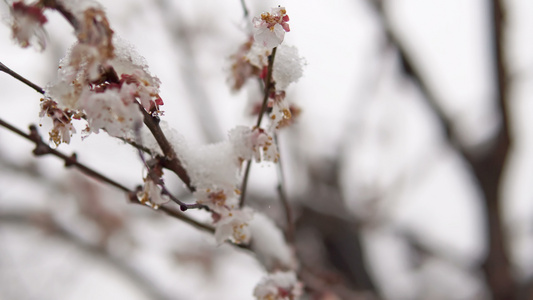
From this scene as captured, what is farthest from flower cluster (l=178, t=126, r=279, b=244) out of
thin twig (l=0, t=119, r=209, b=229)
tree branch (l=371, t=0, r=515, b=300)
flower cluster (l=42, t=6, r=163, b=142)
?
tree branch (l=371, t=0, r=515, b=300)

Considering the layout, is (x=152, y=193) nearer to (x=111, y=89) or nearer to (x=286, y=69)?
(x=111, y=89)

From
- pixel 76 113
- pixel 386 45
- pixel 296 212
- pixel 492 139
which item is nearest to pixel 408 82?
pixel 386 45

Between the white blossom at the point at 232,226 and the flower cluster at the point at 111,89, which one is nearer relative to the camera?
the flower cluster at the point at 111,89

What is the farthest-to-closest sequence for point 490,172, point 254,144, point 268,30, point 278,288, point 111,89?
point 490,172 → point 278,288 → point 254,144 → point 268,30 → point 111,89

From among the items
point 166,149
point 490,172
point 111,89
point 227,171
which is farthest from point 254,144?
point 490,172

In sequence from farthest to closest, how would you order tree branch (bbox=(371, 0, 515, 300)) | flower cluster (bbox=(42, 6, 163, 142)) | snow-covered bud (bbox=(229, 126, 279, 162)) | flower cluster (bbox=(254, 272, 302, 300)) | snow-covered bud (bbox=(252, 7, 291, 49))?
tree branch (bbox=(371, 0, 515, 300))
flower cluster (bbox=(254, 272, 302, 300))
snow-covered bud (bbox=(229, 126, 279, 162))
snow-covered bud (bbox=(252, 7, 291, 49))
flower cluster (bbox=(42, 6, 163, 142))

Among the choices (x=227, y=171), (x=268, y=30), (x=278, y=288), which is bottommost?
(x=278, y=288)

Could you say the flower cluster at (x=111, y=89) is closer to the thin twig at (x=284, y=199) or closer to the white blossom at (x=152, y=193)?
the white blossom at (x=152, y=193)

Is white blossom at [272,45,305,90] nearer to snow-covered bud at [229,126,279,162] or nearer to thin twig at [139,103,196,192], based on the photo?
snow-covered bud at [229,126,279,162]

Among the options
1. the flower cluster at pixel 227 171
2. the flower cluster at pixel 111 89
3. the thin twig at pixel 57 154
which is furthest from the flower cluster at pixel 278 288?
the flower cluster at pixel 111 89

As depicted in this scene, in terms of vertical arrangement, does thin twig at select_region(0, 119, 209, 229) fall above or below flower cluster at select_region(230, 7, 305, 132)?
below

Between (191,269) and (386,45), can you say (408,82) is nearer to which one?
(386,45)
